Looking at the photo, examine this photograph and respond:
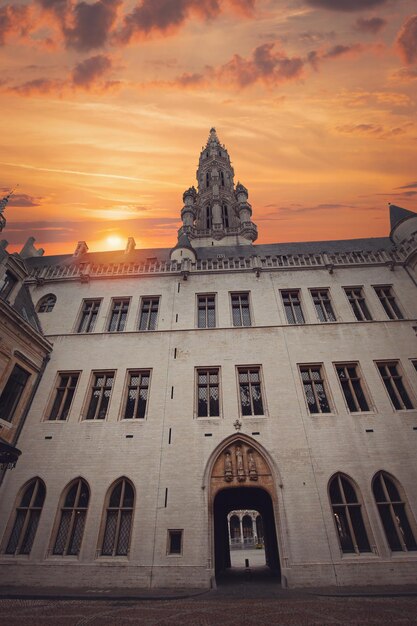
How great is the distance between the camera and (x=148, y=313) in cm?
1728

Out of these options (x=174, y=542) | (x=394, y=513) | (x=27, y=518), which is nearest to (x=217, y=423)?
(x=174, y=542)

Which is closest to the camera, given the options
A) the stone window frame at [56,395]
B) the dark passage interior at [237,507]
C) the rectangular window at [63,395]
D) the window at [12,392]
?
the window at [12,392]

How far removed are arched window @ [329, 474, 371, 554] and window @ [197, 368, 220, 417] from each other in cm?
541

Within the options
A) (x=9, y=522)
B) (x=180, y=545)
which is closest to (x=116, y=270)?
(x=9, y=522)

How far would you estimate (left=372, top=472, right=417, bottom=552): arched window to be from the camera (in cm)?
→ 1063

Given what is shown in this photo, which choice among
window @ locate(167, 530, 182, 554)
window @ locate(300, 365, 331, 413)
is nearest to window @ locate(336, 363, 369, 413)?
window @ locate(300, 365, 331, 413)

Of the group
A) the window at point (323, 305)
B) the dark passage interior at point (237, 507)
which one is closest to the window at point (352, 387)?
the window at point (323, 305)

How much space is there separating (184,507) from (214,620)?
15.3 feet

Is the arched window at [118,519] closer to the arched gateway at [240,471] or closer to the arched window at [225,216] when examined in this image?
the arched gateway at [240,471]

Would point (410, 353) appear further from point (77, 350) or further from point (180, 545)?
point (77, 350)

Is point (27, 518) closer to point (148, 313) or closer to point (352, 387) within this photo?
point (148, 313)

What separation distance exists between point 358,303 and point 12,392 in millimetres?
18191

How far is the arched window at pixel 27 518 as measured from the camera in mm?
11094

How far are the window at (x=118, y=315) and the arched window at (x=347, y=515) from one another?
12.6 meters
